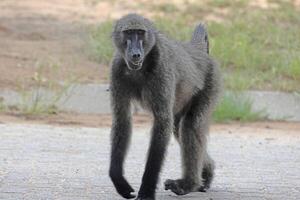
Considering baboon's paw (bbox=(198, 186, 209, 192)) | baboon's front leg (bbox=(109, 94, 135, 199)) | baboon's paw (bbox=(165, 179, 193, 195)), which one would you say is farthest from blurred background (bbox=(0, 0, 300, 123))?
baboon's front leg (bbox=(109, 94, 135, 199))

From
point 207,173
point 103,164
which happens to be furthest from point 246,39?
point 207,173

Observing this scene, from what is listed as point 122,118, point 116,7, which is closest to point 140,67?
point 122,118

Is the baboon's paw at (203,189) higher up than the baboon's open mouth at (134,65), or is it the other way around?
the baboon's open mouth at (134,65)

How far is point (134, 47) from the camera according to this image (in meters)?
6.44

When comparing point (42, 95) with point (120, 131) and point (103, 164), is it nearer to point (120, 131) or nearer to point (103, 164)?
point (103, 164)

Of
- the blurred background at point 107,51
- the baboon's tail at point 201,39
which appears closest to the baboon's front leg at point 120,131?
the baboon's tail at point 201,39

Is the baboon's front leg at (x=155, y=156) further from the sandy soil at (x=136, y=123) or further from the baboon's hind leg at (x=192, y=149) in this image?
the sandy soil at (x=136, y=123)

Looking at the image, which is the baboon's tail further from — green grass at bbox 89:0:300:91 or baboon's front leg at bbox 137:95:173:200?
green grass at bbox 89:0:300:91

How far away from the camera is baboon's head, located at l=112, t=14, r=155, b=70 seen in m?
6.42

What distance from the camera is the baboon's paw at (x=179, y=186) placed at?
706cm

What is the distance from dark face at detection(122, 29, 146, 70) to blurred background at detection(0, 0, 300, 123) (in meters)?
5.73

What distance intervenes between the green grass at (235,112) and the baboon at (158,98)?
4.98 metres

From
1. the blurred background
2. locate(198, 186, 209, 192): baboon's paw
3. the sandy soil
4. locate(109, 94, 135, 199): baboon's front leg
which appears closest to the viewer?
locate(109, 94, 135, 199): baboon's front leg

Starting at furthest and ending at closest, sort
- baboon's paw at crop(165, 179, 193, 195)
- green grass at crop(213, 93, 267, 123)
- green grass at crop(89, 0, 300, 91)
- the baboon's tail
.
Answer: green grass at crop(89, 0, 300, 91)
green grass at crop(213, 93, 267, 123)
the baboon's tail
baboon's paw at crop(165, 179, 193, 195)
